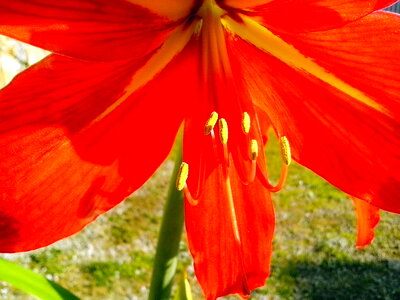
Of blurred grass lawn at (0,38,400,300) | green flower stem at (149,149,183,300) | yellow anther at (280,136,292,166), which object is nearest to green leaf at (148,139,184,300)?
green flower stem at (149,149,183,300)

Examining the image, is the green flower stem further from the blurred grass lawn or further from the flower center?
the blurred grass lawn

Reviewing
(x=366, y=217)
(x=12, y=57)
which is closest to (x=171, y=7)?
(x=366, y=217)

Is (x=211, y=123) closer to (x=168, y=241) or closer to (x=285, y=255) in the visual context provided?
(x=168, y=241)

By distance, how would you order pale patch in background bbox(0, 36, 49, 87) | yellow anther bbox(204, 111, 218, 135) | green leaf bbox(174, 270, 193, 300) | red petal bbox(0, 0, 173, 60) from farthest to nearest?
pale patch in background bbox(0, 36, 49, 87) → green leaf bbox(174, 270, 193, 300) → yellow anther bbox(204, 111, 218, 135) → red petal bbox(0, 0, 173, 60)

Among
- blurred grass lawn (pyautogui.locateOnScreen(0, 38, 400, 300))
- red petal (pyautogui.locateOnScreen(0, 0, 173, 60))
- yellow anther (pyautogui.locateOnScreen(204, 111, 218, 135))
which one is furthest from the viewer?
blurred grass lawn (pyautogui.locateOnScreen(0, 38, 400, 300))

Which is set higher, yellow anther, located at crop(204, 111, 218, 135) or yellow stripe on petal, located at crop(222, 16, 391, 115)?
yellow stripe on petal, located at crop(222, 16, 391, 115)

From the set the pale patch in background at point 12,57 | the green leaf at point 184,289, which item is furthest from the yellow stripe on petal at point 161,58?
the pale patch in background at point 12,57
